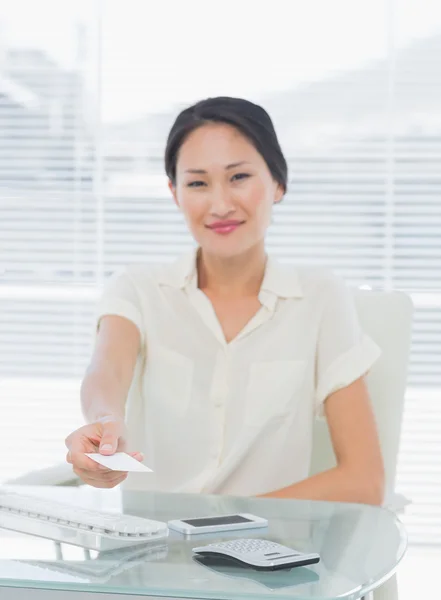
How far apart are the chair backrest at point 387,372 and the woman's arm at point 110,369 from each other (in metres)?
0.44

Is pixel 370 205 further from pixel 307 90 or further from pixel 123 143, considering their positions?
pixel 123 143

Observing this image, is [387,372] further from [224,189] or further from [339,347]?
[224,189]

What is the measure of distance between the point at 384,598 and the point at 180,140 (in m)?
1.05

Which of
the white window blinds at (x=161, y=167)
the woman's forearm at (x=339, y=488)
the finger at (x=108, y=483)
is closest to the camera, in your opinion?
the finger at (x=108, y=483)

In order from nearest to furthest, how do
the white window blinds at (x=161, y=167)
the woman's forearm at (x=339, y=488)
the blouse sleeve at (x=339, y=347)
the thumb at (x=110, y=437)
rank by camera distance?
the thumb at (x=110, y=437)
the woman's forearm at (x=339, y=488)
the blouse sleeve at (x=339, y=347)
the white window blinds at (x=161, y=167)

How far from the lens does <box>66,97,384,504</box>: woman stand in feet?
6.51

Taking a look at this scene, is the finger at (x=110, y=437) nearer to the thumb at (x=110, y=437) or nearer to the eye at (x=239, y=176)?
the thumb at (x=110, y=437)

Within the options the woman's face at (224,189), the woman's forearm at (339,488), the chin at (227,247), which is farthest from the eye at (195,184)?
the woman's forearm at (339,488)

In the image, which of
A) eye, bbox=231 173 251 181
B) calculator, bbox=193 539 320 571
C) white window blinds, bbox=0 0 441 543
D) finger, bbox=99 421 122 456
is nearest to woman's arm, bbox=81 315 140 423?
finger, bbox=99 421 122 456

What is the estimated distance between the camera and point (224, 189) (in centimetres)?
203

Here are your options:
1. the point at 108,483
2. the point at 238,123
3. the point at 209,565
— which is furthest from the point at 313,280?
the point at 209,565

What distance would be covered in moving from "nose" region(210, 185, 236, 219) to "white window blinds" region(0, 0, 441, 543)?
1.38m

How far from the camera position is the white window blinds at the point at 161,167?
3.32m

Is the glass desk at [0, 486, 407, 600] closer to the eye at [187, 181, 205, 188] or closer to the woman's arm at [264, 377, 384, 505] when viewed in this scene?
the woman's arm at [264, 377, 384, 505]
